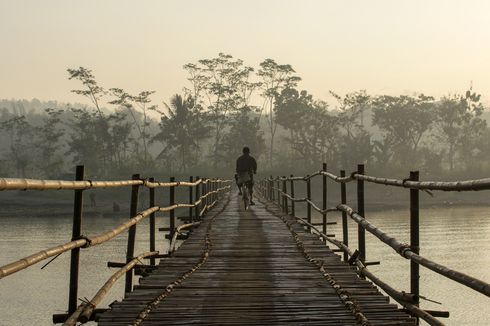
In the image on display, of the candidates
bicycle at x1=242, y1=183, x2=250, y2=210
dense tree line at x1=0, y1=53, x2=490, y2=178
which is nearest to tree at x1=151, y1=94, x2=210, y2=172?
dense tree line at x1=0, y1=53, x2=490, y2=178

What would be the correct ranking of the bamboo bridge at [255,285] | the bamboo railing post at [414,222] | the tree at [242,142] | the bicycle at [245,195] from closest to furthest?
the bamboo bridge at [255,285] → the bamboo railing post at [414,222] → the bicycle at [245,195] → the tree at [242,142]

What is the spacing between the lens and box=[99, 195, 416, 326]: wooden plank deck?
4641 mm

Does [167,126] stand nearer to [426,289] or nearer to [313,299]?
[426,289]

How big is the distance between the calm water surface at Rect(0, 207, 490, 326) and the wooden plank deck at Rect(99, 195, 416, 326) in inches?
484

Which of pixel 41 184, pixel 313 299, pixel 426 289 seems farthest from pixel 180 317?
pixel 426 289

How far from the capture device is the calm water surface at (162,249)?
68.9ft

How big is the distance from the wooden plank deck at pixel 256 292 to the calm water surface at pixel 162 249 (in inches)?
484

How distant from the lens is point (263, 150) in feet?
222

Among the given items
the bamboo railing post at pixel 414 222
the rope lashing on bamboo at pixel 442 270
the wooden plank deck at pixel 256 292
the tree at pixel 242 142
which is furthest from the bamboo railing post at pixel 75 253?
the tree at pixel 242 142

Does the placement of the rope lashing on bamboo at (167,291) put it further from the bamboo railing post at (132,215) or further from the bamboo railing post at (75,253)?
the bamboo railing post at (132,215)

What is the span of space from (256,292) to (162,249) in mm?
27497

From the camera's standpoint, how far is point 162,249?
32656mm

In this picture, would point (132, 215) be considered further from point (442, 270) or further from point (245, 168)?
point (245, 168)

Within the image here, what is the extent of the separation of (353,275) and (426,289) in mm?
18097
